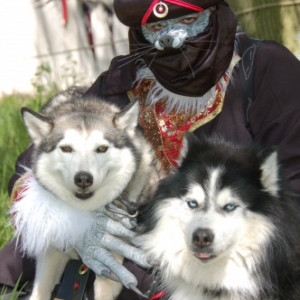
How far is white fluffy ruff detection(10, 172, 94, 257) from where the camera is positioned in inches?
122

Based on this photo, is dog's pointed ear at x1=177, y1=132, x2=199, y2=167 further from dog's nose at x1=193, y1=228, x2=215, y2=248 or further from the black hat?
the black hat

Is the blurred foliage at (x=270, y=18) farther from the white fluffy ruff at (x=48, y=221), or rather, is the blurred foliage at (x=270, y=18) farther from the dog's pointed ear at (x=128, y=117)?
the white fluffy ruff at (x=48, y=221)

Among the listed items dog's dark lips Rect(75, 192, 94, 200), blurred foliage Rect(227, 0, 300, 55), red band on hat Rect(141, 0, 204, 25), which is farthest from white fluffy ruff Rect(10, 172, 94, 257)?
blurred foliage Rect(227, 0, 300, 55)

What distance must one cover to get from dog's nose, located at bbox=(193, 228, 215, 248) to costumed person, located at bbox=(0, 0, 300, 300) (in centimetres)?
60

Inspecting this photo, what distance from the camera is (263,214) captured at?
2.61 meters

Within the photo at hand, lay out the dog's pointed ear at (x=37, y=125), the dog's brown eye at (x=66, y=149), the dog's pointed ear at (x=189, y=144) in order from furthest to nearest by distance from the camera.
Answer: the dog's pointed ear at (x=37, y=125)
the dog's brown eye at (x=66, y=149)
the dog's pointed ear at (x=189, y=144)

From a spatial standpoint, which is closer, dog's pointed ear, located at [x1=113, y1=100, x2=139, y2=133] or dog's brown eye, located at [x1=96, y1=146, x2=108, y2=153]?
dog's brown eye, located at [x1=96, y1=146, x2=108, y2=153]

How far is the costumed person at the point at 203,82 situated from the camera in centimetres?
311

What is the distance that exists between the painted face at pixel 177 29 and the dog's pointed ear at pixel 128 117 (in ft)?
0.85

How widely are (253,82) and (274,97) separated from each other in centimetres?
12

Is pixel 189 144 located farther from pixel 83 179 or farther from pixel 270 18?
pixel 270 18

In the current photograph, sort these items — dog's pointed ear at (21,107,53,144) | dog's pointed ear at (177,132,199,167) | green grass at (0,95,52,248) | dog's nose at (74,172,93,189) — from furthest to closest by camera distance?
1. green grass at (0,95,52,248)
2. dog's pointed ear at (21,107,53,144)
3. dog's nose at (74,172,93,189)
4. dog's pointed ear at (177,132,199,167)

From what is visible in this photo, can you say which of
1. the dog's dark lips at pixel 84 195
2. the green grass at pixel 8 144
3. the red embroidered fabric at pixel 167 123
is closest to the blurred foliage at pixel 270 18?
the green grass at pixel 8 144

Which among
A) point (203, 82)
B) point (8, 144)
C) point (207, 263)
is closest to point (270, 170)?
point (207, 263)
